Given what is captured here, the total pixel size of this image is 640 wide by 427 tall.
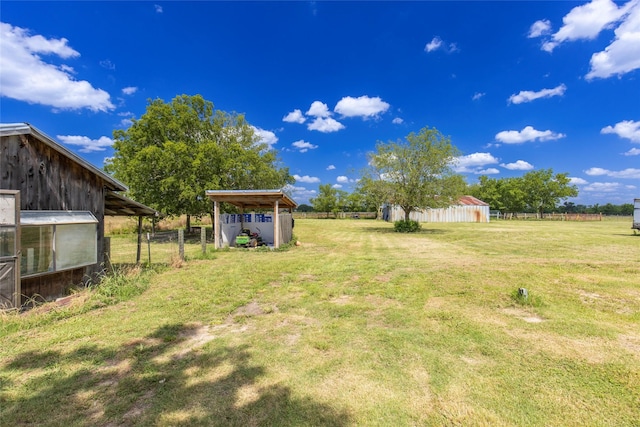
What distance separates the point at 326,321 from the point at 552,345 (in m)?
3.06

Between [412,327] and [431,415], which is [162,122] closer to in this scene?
[412,327]

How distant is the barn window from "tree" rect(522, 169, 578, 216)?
59.8 metres

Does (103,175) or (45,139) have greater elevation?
(45,139)

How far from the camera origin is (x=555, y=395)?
2.87 m

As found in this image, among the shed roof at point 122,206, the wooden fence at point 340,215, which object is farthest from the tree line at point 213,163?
the wooden fence at point 340,215

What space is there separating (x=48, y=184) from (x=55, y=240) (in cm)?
113

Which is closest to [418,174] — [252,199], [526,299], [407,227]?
[407,227]

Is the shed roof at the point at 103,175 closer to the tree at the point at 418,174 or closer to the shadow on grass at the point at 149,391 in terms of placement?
the shadow on grass at the point at 149,391

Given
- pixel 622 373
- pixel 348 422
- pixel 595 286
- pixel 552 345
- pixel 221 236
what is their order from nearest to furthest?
pixel 348 422 → pixel 622 373 → pixel 552 345 → pixel 595 286 → pixel 221 236

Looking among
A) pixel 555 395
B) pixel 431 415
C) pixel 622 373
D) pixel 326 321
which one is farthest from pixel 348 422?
pixel 622 373

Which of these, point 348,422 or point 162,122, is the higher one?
point 162,122

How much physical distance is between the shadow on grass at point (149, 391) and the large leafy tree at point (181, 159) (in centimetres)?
1340

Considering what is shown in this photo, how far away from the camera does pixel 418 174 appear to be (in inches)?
897

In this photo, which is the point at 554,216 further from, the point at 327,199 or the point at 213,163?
the point at 213,163
